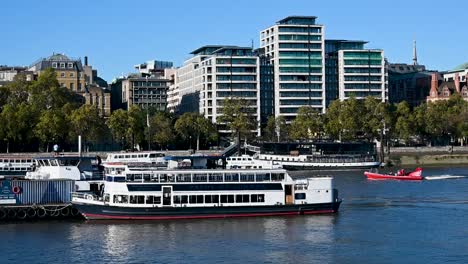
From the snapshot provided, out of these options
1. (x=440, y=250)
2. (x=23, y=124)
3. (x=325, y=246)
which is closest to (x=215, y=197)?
(x=325, y=246)

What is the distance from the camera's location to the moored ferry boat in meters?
72.1

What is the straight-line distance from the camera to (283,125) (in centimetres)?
19262

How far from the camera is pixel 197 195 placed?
240 feet

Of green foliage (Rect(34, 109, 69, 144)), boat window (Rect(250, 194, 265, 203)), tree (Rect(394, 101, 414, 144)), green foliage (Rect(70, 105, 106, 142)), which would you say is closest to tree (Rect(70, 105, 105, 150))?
green foliage (Rect(70, 105, 106, 142))

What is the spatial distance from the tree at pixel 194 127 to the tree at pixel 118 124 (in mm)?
13559

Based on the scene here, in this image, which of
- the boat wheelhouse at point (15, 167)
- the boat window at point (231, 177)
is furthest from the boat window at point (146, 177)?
the boat wheelhouse at point (15, 167)

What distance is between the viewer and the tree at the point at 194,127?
182 meters

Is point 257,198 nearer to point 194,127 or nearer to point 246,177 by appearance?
point 246,177

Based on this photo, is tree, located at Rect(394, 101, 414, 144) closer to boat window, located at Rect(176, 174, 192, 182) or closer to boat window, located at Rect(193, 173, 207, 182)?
boat window, located at Rect(193, 173, 207, 182)

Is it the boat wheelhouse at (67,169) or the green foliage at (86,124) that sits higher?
the green foliage at (86,124)

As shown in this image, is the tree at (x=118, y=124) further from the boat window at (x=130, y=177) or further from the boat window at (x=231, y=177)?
the boat window at (x=231, y=177)

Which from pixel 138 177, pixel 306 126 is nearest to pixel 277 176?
pixel 138 177

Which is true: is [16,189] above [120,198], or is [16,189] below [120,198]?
above

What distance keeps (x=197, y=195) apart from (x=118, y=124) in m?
101
